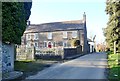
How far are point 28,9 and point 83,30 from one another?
4434 cm

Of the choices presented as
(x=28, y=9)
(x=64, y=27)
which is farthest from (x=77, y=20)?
(x=28, y=9)

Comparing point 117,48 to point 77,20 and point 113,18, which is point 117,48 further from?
point 77,20

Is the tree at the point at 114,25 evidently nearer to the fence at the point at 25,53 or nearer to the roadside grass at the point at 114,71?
the fence at the point at 25,53

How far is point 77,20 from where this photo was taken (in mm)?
73812

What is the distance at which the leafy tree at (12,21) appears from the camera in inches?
718

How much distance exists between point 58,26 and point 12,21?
173ft

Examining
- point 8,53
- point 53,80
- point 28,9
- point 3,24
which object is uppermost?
point 28,9

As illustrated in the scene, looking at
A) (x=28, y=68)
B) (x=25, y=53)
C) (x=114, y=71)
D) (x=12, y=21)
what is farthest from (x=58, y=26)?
(x=12, y=21)

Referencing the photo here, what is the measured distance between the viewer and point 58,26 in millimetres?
71688

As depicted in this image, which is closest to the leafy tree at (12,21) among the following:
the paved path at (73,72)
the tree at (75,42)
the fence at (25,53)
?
the paved path at (73,72)

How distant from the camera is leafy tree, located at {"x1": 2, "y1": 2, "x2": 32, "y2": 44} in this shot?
1823cm

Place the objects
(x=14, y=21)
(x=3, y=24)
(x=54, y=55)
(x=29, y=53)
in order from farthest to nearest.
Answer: (x=54, y=55), (x=29, y=53), (x=14, y=21), (x=3, y=24)

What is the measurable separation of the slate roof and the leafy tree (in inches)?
1892

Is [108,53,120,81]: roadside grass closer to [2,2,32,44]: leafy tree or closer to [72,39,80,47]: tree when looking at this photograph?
[2,2,32,44]: leafy tree
